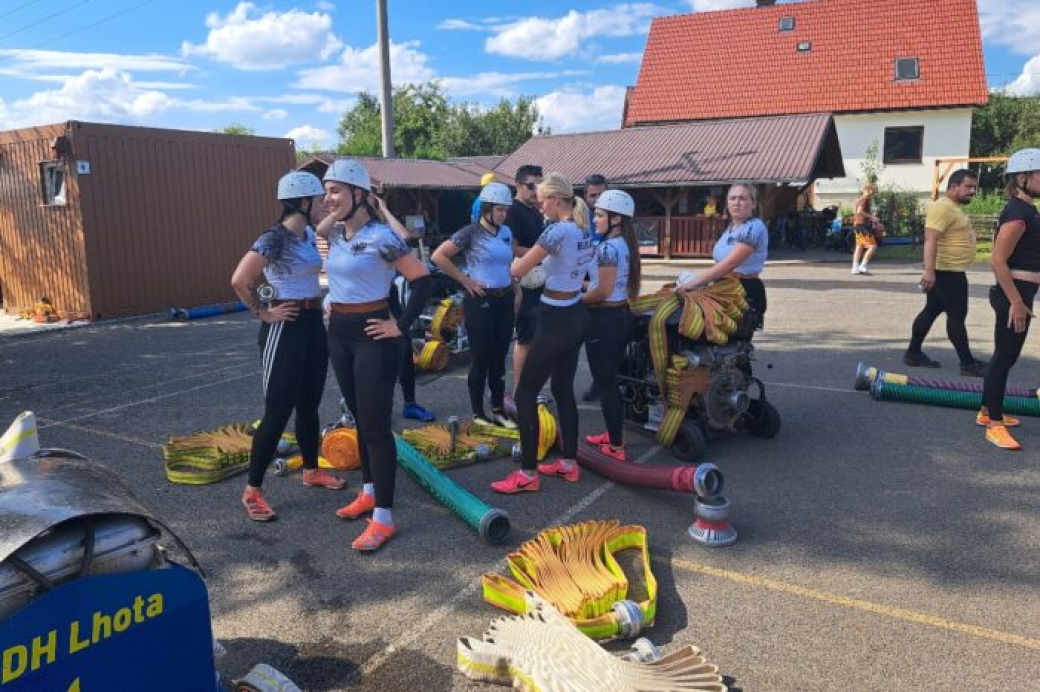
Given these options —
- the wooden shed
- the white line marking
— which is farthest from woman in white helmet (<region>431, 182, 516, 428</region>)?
the wooden shed

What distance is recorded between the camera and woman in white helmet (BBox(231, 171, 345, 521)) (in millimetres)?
4344

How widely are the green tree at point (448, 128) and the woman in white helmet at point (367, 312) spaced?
55168 millimetres

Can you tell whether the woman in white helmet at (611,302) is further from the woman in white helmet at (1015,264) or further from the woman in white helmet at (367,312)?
the woman in white helmet at (1015,264)

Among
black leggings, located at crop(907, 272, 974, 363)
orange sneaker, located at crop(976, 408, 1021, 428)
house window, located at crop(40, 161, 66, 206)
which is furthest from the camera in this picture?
house window, located at crop(40, 161, 66, 206)

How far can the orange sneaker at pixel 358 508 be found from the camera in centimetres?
461

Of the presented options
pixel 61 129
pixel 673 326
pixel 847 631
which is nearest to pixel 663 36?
pixel 61 129

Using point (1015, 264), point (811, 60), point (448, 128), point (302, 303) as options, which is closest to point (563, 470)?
point (302, 303)

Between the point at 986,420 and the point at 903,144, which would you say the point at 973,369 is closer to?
the point at 986,420

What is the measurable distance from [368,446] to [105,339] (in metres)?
9.40

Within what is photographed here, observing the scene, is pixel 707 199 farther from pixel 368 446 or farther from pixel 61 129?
pixel 368 446

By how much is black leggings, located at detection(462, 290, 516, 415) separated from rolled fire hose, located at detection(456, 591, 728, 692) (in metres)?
3.13

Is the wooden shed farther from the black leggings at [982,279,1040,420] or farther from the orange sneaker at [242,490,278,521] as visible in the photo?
the black leggings at [982,279,1040,420]

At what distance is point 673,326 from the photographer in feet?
18.5

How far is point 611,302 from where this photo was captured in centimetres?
528
